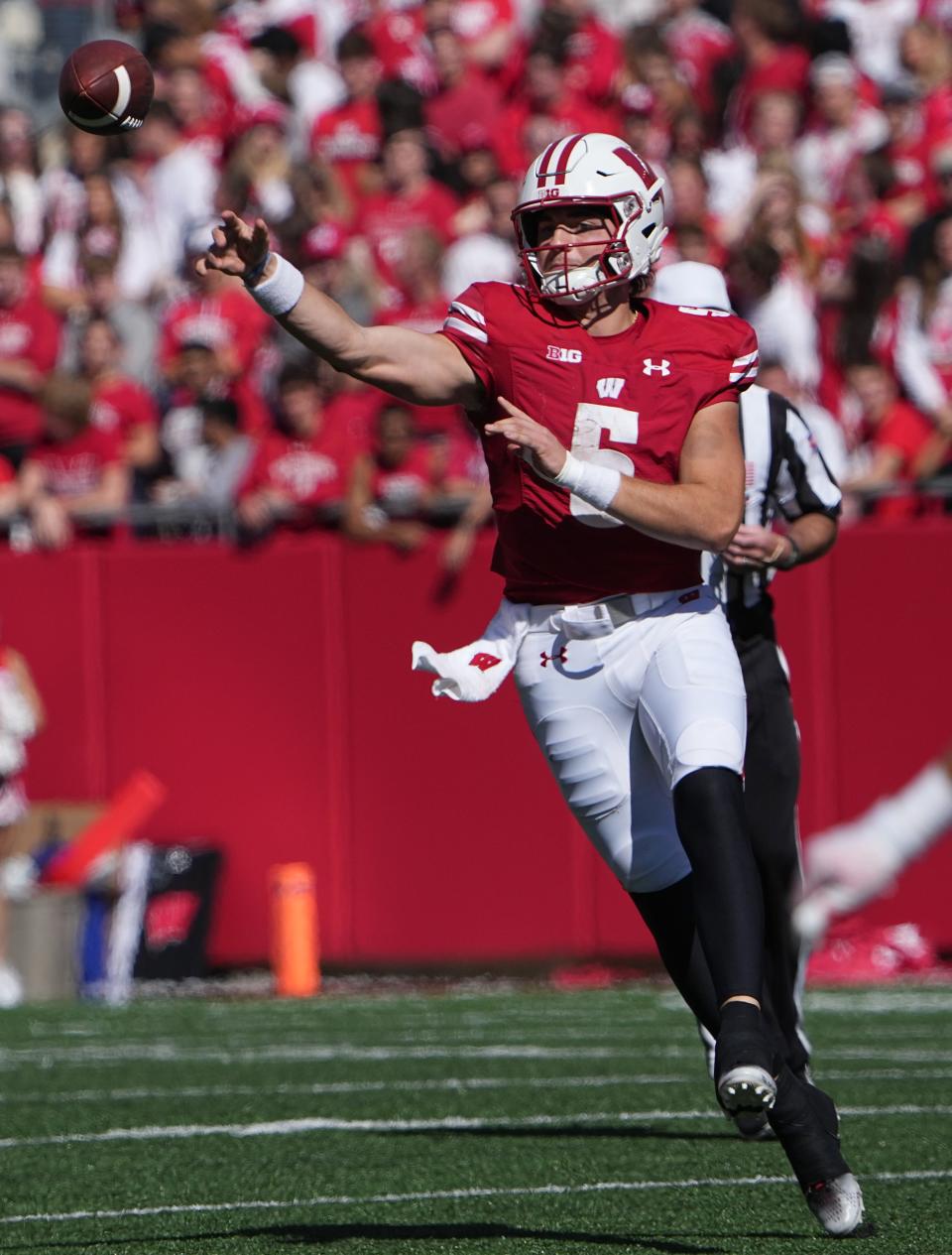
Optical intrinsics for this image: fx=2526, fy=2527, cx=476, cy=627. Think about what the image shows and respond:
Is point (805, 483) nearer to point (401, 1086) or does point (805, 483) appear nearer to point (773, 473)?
point (773, 473)

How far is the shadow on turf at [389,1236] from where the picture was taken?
4535 mm

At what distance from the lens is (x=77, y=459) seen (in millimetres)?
11656

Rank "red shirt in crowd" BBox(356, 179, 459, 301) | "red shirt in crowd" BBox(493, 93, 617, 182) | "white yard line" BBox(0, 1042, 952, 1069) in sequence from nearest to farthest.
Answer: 1. "white yard line" BBox(0, 1042, 952, 1069)
2. "red shirt in crowd" BBox(356, 179, 459, 301)
3. "red shirt in crowd" BBox(493, 93, 617, 182)

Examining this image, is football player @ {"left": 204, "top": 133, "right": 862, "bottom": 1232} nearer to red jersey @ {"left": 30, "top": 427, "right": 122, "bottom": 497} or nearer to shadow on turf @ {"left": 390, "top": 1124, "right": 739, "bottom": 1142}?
shadow on turf @ {"left": 390, "top": 1124, "right": 739, "bottom": 1142}

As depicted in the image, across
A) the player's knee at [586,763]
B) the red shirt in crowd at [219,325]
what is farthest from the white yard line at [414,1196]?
the red shirt in crowd at [219,325]

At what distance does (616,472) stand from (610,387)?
1.16 feet

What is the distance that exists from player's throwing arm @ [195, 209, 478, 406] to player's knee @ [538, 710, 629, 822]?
67 cm

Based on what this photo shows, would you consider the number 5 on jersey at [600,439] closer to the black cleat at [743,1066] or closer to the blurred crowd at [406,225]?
the black cleat at [743,1066]

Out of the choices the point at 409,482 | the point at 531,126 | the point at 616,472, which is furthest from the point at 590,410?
the point at 531,126

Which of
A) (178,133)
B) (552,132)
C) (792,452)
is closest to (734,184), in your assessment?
(552,132)

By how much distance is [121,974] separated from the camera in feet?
34.5

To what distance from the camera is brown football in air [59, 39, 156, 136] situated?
495cm

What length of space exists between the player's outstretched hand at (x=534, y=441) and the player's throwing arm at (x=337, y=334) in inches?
16.2

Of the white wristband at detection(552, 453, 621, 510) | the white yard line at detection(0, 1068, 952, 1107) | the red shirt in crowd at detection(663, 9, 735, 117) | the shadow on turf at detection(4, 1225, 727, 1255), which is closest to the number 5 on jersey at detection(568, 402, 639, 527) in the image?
the white wristband at detection(552, 453, 621, 510)
